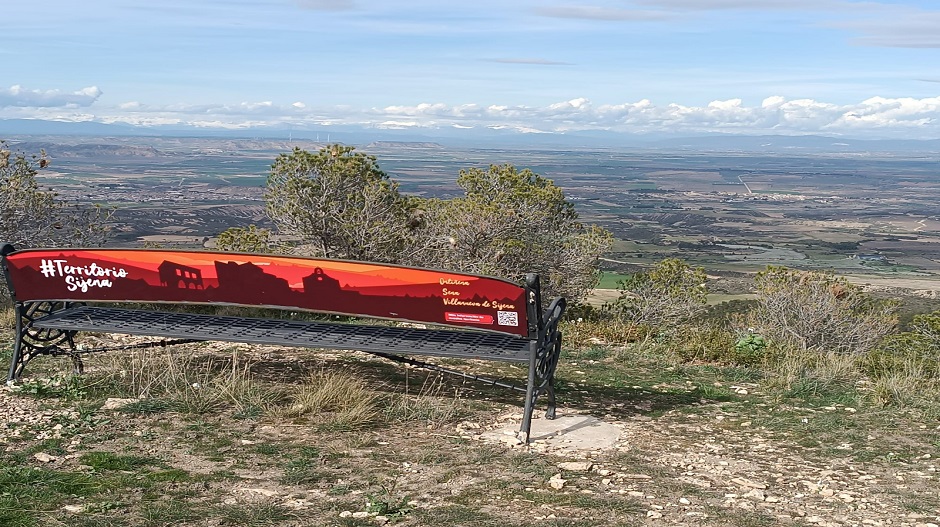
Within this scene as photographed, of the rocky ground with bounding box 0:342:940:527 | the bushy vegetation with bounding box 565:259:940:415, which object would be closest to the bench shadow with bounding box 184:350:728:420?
the rocky ground with bounding box 0:342:940:527

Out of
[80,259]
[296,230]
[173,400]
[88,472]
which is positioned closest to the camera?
[88,472]

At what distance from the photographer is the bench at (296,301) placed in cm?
576

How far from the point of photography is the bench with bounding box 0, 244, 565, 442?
5762mm

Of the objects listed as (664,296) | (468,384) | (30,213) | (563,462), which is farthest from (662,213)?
(563,462)

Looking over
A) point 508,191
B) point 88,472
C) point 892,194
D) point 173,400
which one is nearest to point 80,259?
point 173,400

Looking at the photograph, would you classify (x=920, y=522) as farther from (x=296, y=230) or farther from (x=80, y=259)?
(x=296, y=230)

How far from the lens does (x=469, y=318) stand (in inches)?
230

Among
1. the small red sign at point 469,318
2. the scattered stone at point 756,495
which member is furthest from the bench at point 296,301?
the scattered stone at point 756,495

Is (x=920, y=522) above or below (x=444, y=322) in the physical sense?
below

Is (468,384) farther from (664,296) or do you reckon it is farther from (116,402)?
(664,296)

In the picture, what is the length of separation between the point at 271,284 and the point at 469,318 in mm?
1523

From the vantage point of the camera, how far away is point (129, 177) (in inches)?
4574

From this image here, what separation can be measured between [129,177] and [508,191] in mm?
107781

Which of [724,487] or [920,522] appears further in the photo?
[724,487]
